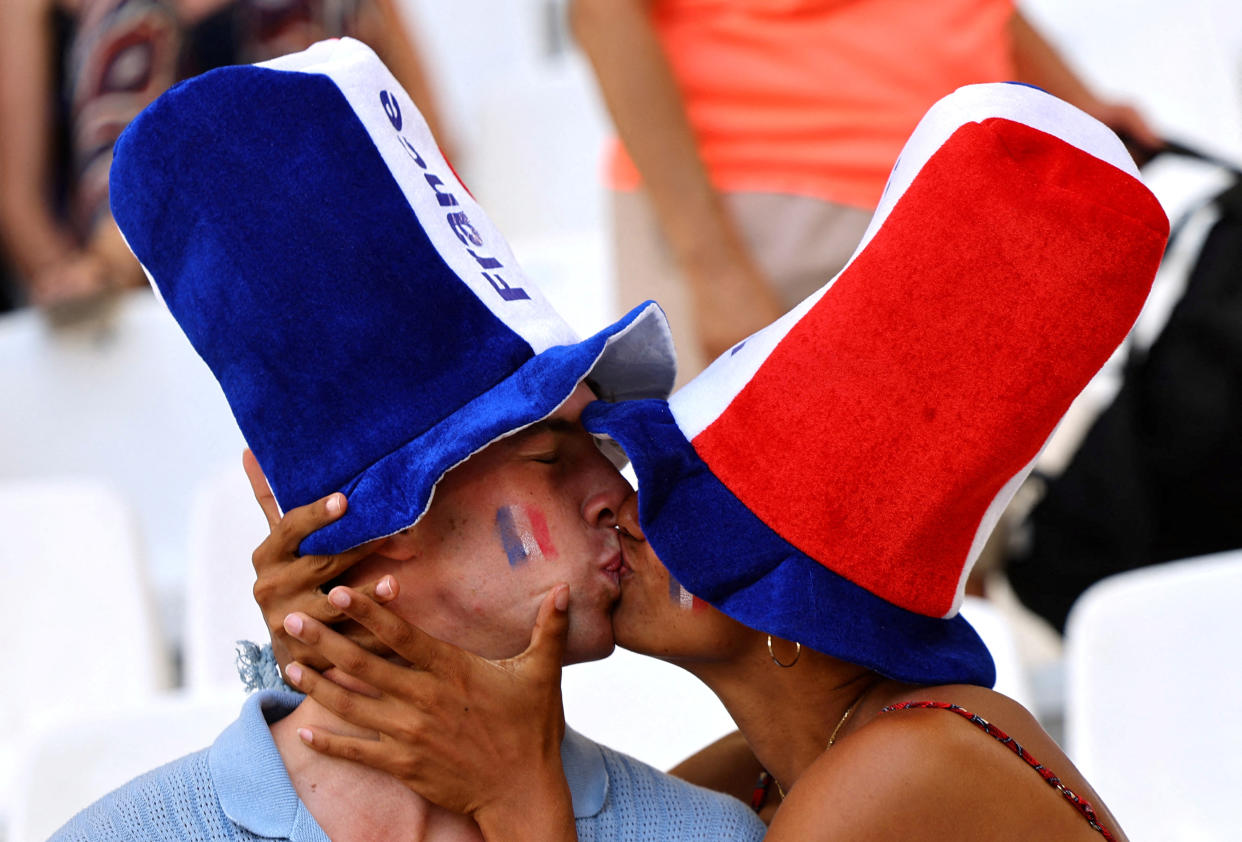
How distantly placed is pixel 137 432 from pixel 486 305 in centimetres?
181

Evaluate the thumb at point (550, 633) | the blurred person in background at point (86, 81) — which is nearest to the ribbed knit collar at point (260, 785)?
the thumb at point (550, 633)

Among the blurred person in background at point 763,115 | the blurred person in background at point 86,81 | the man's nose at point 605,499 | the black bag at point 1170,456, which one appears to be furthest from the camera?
the blurred person in background at point 86,81

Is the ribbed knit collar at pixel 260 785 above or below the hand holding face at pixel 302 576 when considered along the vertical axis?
below

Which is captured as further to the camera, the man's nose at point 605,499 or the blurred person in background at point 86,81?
the blurred person in background at point 86,81

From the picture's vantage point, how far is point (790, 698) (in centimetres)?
115

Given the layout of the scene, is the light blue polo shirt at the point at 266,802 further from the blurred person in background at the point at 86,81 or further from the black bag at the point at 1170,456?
the blurred person in background at the point at 86,81

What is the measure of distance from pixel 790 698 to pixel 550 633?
244mm

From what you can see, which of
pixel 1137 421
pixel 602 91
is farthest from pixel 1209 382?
pixel 602 91

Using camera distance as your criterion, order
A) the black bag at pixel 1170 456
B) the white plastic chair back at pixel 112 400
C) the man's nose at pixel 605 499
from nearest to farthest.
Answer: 1. the man's nose at pixel 605 499
2. the black bag at pixel 1170 456
3. the white plastic chair back at pixel 112 400

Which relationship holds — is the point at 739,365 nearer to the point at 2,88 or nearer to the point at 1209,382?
the point at 1209,382

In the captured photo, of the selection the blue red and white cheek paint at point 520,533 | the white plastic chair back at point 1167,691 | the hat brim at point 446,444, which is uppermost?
the hat brim at point 446,444

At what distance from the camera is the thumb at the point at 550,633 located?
3.35 feet

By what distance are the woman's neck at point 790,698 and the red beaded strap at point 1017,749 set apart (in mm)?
94

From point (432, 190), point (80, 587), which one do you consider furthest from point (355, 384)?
point (80, 587)
